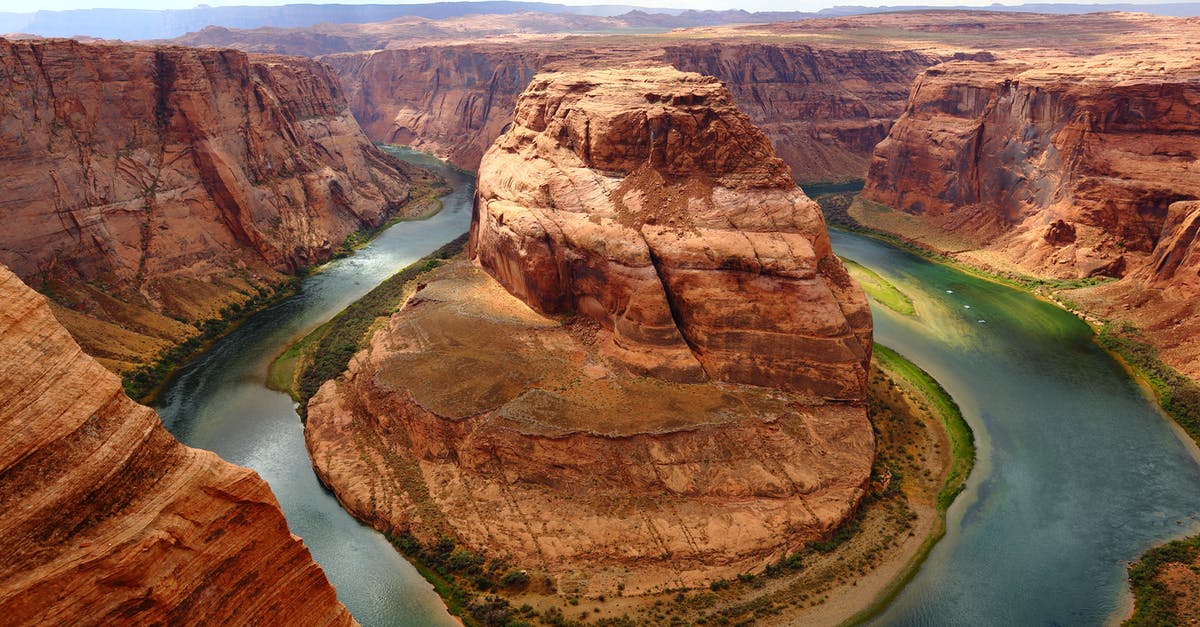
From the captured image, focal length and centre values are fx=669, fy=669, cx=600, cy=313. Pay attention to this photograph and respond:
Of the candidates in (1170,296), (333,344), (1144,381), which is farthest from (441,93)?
(1144,381)

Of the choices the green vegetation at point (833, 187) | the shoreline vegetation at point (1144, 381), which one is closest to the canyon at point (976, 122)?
the shoreline vegetation at point (1144, 381)

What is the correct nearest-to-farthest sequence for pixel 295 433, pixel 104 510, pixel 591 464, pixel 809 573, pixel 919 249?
1. pixel 104 510
2. pixel 809 573
3. pixel 591 464
4. pixel 295 433
5. pixel 919 249

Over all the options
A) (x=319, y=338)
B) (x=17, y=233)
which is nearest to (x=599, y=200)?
(x=319, y=338)

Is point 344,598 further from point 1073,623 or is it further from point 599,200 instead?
point 1073,623

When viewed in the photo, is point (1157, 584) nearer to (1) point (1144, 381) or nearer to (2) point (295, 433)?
(1) point (1144, 381)

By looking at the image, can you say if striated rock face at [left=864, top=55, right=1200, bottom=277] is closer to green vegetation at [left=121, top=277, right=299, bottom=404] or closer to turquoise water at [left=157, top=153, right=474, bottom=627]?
turquoise water at [left=157, top=153, right=474, bottom=627]
